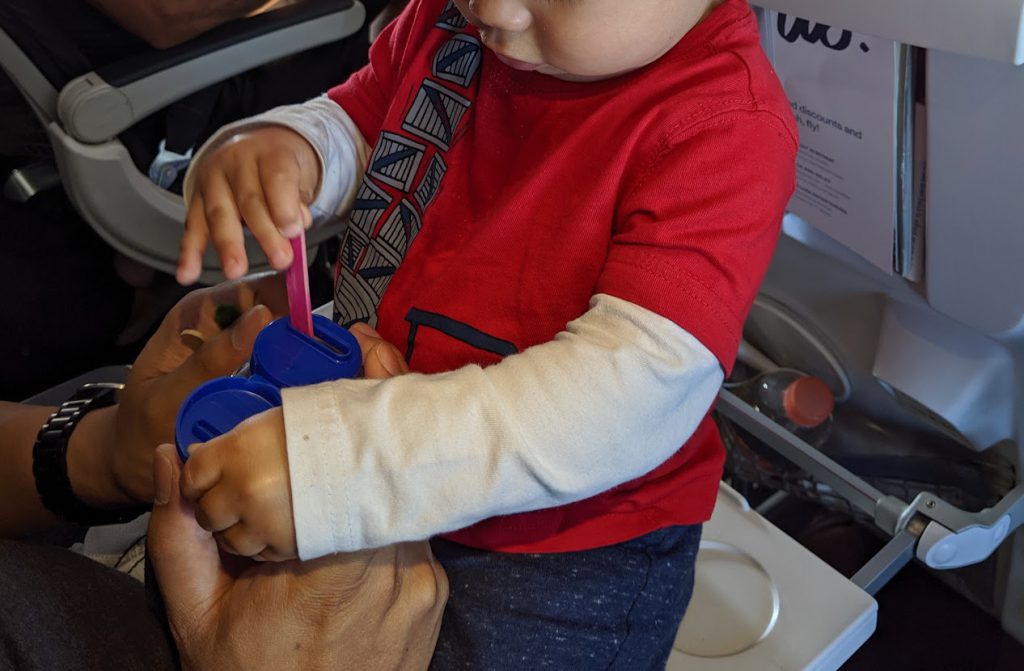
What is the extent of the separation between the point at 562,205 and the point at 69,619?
0.43 m

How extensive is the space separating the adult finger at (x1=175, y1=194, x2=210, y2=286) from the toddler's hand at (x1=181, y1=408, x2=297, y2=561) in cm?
13

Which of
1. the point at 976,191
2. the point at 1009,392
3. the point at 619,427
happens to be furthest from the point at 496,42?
the point at 1009,392

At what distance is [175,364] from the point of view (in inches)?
34.5

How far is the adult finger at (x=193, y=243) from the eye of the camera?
625 mm

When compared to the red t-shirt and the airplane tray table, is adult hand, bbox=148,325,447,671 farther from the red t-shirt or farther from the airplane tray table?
the airplane tray table

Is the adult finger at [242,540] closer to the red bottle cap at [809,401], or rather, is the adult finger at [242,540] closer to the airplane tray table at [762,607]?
the airplane tray table at [762,607]

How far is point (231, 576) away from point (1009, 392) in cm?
69

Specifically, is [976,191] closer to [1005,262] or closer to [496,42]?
[1005,262]

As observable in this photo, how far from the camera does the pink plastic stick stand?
628 millimetres

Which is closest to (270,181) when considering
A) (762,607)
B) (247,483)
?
(247,483)

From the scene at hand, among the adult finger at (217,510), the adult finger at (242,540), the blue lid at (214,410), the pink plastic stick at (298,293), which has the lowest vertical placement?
the adult finger at (242,540)

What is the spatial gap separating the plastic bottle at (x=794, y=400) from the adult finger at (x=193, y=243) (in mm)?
712

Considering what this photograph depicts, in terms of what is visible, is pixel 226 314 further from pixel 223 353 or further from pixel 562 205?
Result: pixel 562 205

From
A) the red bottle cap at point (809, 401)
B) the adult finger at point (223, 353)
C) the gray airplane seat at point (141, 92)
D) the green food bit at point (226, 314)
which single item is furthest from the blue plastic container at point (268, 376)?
the gray airplane seat at point (141, 92)
